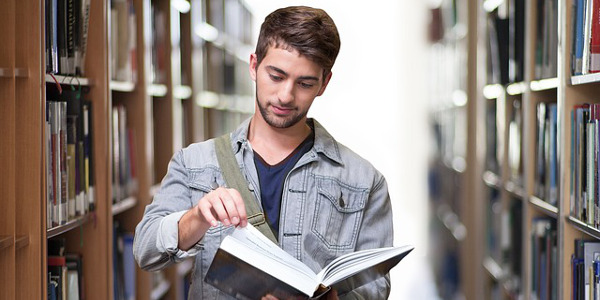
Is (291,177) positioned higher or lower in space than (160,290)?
higher

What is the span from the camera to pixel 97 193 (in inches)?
104

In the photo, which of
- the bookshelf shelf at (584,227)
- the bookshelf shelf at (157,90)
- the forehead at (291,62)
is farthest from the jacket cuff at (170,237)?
the bookshelf shelf at (157,90)

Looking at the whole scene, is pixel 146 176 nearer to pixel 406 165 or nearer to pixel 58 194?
pixel 58 194

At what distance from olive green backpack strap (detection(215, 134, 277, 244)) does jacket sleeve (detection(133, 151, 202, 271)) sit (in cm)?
8

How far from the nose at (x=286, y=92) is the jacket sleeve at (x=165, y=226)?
0.27 metres

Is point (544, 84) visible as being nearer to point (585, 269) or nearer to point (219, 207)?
point (585, 269)

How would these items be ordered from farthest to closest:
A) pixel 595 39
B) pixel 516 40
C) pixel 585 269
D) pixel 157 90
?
pixel 157 90 < pixel 516 40 < pixel 585 269 < pixel 595 39

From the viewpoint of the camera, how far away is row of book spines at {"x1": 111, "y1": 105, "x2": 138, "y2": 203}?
295cm

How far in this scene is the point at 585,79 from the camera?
7.13ft

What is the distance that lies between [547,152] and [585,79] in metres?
0.74

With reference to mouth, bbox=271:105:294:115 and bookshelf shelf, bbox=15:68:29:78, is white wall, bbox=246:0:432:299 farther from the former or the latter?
mouth, bbox=271:105:294:115

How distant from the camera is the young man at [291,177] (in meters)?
1.68

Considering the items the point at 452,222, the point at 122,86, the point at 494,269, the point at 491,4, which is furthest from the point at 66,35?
the point at 452,222

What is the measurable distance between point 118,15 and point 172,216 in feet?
5.27
